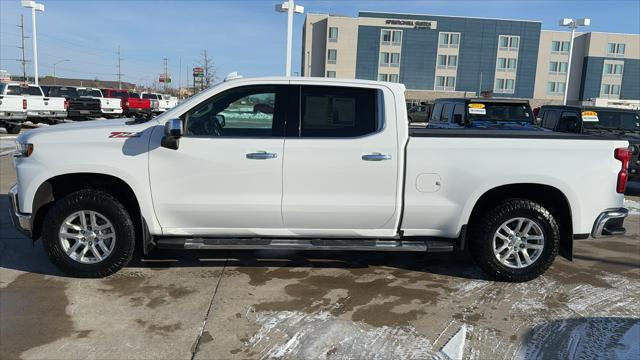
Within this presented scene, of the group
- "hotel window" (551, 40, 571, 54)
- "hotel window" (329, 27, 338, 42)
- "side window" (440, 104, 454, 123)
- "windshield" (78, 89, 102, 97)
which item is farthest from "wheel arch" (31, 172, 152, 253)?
"hotel window" (551, 40, 571, 54)

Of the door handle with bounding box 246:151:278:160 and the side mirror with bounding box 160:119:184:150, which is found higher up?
the side mirror with bounding box 160:119:184:150

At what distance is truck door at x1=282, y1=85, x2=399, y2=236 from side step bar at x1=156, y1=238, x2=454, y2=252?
93 mm

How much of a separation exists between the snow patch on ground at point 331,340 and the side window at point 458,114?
328 inches

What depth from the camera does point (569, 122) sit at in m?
11.6

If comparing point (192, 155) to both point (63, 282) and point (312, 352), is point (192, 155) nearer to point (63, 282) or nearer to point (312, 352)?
point (63, 282)

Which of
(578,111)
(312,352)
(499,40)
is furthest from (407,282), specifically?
(499,40)

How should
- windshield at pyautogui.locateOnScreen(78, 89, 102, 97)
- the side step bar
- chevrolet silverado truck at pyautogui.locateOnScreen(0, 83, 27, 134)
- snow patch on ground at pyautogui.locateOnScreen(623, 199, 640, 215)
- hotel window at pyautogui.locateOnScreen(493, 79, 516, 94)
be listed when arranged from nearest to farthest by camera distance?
1. the side step bar
2. snow patch on ground at pyautogui.locateOnScreen(623, 199, 640, 215)
3. chevrolet silverado truck at pyautogui.locateOnScreen(0, 83, 27, 134)
4. windshield at pyautogui.locateOnScreen(78, 89, 102, 97)
5. hotel window at pyautogui.locateOnScreen(493, 79, 516, 94)

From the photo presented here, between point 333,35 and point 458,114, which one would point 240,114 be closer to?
point 458,114

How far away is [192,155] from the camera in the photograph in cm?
452

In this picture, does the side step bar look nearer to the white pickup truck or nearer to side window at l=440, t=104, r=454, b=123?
the white pickup truck

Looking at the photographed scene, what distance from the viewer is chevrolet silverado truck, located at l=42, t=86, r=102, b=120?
22578 mm

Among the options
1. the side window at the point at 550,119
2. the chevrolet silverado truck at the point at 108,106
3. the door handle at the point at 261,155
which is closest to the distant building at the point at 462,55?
the chevrolet silverado truck at the point at 108,106

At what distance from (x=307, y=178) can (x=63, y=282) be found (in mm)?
2422

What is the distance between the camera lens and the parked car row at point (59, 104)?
17.7 meters
